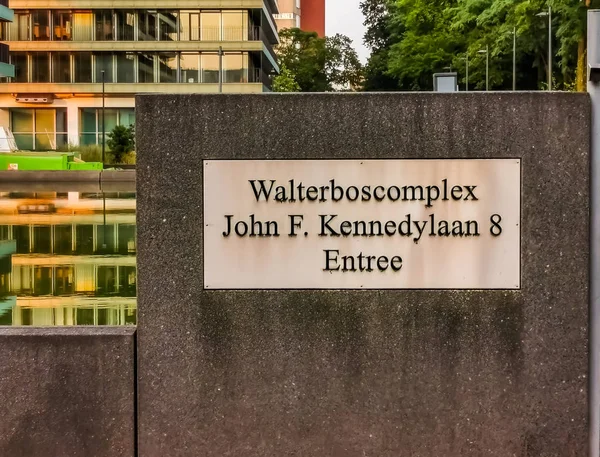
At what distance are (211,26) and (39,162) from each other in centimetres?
2917

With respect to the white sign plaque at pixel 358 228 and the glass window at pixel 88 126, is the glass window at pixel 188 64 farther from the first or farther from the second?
the white sign plaque at pixel 358 228

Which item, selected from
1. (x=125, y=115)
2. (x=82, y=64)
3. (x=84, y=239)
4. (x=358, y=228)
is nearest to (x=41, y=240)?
(x=84, y=239)

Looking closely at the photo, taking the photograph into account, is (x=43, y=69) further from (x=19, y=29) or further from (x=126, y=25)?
(x=126, y=25)

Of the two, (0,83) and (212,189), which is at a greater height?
(0,83)

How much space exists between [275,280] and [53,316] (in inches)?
209

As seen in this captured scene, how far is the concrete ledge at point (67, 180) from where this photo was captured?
134ft

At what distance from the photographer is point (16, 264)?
14281mm

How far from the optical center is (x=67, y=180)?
4544 centimetres

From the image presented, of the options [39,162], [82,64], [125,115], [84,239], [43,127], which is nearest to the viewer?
[84,239]

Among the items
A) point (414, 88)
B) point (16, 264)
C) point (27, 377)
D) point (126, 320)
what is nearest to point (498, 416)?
point (27, 377)

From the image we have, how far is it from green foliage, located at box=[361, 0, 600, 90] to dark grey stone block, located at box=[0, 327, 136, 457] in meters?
34.3

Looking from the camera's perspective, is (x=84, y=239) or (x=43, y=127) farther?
(x=43, y=127)

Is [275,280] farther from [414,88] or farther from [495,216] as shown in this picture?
[414,88]

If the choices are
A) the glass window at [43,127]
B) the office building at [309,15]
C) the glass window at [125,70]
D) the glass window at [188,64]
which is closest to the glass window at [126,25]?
the glass window at [125,70]
